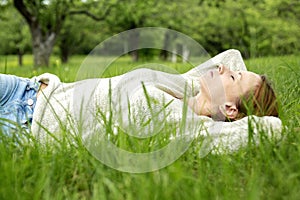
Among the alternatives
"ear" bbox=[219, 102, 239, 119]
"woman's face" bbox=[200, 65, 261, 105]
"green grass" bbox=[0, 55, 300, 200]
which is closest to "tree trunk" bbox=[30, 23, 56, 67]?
"woman's face" bbox=[200, 65, 261, 105]

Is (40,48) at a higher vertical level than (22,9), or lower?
A: lower

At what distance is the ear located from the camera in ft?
7.03

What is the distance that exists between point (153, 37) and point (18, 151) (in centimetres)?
115

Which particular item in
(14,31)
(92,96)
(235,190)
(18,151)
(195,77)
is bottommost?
(235,190)

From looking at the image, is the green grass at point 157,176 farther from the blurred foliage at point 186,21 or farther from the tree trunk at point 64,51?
the tree trunk at point 64,51

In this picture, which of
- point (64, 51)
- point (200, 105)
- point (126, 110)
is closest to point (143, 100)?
point (126, 110)

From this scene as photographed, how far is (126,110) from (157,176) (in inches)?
28.6

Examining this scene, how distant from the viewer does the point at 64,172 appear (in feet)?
4.35

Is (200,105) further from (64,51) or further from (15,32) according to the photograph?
(15,32)

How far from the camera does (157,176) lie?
4.01 feet

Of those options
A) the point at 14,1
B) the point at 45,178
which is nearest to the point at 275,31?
the point at 14,1

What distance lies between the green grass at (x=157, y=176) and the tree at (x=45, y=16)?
883cm

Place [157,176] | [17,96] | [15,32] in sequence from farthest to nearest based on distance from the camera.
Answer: [15,32]
[17,96]
[157,176]

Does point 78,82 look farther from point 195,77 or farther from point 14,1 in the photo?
point 14,1
